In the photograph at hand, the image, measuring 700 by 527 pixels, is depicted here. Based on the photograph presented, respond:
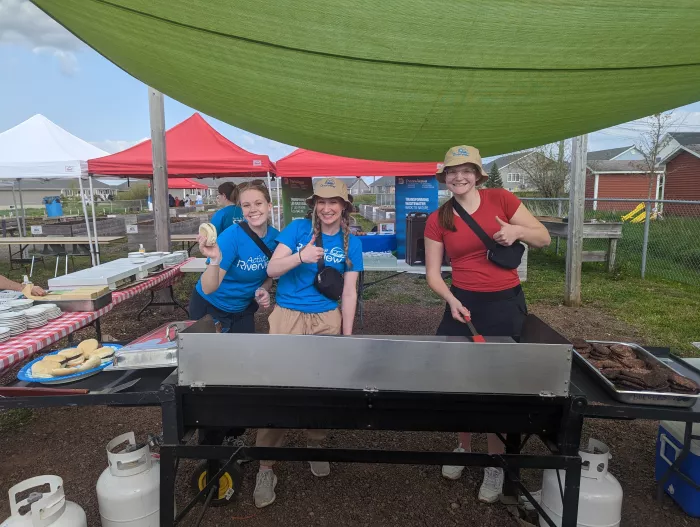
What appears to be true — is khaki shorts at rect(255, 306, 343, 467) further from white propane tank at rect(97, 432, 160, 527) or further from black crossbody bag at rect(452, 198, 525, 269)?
black crossbody bag at rect(452, 198, 525, 269)

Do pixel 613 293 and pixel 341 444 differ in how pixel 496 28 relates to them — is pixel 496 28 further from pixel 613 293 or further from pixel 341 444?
pixel 613 293

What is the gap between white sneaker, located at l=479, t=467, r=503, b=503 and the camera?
97.2 inches

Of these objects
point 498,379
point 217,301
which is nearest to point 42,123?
point 217,301

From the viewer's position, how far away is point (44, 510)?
1750 mm

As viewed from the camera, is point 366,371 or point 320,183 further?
point 320,183

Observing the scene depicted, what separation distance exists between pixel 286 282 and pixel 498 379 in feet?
3.87

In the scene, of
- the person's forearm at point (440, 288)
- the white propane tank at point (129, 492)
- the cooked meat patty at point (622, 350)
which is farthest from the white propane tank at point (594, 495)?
the white propane tank at point (129, 492)

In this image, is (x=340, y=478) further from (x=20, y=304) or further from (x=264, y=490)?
(x=20, y=304)

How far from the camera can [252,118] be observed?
159 centimetres

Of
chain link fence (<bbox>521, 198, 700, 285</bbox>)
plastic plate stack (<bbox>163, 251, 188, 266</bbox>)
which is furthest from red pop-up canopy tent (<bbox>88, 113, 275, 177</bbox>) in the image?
chain link fence (<bbox>521, 198, 700, 285</bbox>)

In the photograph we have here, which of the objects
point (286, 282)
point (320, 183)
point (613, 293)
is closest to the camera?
point (320, 183)

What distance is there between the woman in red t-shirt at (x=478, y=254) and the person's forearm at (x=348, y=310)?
1.42 ft

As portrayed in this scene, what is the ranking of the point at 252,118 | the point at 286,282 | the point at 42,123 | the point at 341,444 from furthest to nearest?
the point at 42,123 → the point at 341,444 → the point at 286,282 → the point at 252,118

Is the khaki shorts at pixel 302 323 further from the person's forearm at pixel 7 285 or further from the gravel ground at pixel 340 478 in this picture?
the person's forearm at pixel 7 285
